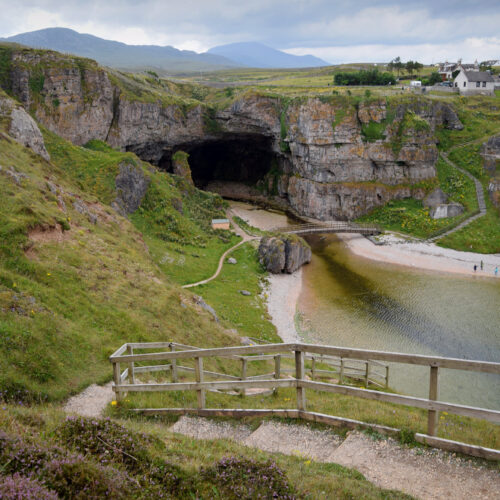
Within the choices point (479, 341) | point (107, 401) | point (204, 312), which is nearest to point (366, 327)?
point (479, 341)

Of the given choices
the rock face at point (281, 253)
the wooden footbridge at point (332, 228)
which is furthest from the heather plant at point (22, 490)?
the wooden footbridge at point (332, 228)

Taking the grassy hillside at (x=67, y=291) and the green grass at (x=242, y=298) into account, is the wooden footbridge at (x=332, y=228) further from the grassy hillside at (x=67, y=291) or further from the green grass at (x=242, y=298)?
the grassy hillside at (x=67, y=291)

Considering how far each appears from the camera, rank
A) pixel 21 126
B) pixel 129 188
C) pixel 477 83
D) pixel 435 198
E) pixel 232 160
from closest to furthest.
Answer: pixel 21 126 < pixel 129 188 < pixel 435 198 < pixel 232 160 < pixel 477 83

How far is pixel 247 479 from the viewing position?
6531mm

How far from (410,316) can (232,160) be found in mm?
64003

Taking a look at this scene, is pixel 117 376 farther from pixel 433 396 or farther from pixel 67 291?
pixel 67 291

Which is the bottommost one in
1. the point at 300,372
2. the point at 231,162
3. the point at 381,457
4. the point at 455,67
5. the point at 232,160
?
the point at 381,457

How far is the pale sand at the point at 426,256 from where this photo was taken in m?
53.6

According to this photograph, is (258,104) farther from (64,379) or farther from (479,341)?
(64,379)

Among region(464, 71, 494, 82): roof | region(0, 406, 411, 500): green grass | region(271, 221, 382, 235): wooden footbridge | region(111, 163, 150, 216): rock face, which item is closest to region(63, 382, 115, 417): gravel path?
region(0, 406, 411, 500): green grass

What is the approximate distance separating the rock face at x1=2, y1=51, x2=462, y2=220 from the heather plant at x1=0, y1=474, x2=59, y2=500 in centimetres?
6294

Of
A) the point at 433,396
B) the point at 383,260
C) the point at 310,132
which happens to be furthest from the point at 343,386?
the point at 310,132

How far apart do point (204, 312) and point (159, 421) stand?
56.1ft

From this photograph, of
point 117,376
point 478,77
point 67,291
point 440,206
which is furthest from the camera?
point 478,77
